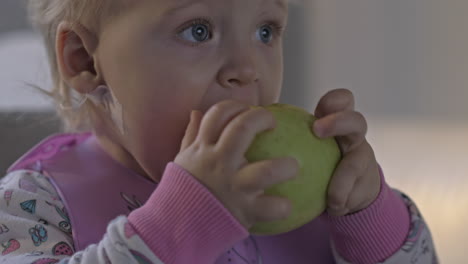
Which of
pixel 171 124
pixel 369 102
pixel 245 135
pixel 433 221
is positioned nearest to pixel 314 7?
pixel 369 102

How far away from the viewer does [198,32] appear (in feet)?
2.61

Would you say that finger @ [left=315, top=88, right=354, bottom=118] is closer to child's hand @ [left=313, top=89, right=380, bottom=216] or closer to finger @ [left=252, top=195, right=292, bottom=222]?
child's hand @ [left=313, top=89, right=380, bottom=216]

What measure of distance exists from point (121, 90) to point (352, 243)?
1.21 ft

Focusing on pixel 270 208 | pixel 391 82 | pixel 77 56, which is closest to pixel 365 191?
pixel 270 208

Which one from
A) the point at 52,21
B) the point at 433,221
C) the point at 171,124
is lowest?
the point at 433,221

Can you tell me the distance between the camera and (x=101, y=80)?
34.5 inches

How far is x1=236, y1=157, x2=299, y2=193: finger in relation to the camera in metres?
0.62

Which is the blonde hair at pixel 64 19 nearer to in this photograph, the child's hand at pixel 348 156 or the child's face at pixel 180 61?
the child's face at pixel 180 61

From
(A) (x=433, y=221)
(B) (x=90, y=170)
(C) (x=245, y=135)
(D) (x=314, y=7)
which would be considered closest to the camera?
(C) (x=245, y=135)

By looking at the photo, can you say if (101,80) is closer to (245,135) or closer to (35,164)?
(35,164)

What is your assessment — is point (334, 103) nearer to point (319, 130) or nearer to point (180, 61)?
point (319, 130)

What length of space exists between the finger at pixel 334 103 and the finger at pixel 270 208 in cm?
16

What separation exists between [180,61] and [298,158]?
0.73 ft

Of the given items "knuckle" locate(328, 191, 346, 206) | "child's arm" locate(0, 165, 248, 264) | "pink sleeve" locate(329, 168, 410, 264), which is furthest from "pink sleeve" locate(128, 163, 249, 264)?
"pink sleeve" locate(329, 168, 410, 264)
